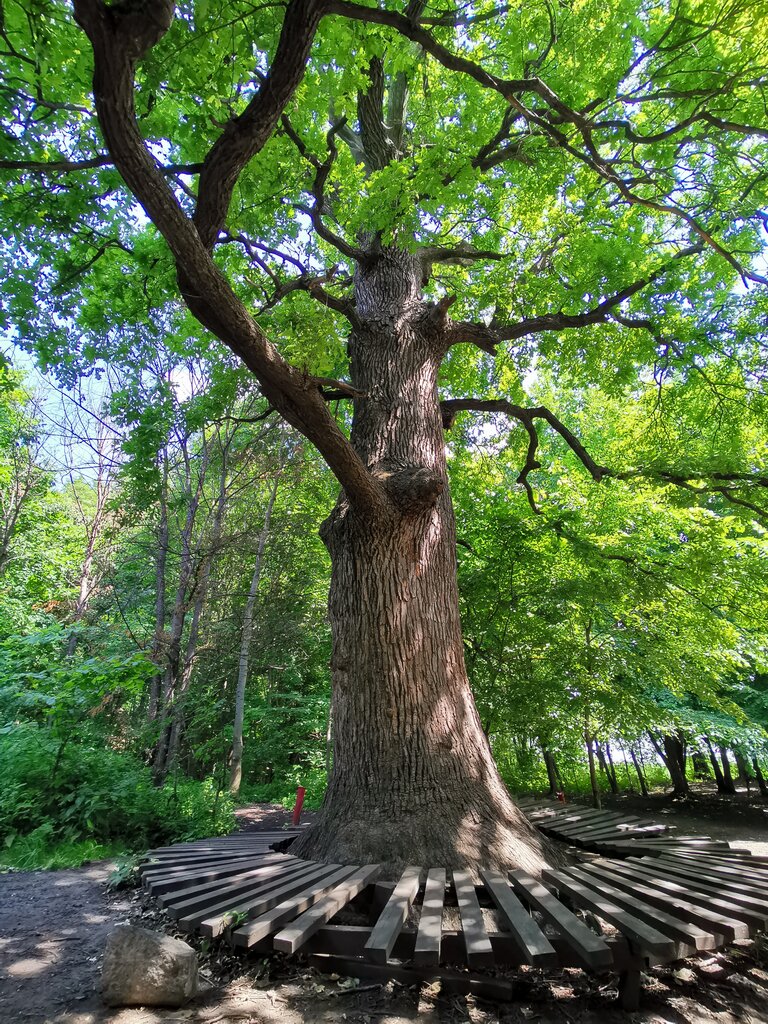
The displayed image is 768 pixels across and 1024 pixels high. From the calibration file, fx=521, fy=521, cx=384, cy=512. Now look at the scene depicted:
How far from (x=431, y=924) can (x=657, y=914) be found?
96 centimetres

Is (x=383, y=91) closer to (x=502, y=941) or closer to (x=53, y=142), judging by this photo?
(x=53, y=142)

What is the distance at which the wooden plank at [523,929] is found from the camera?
6.02ft

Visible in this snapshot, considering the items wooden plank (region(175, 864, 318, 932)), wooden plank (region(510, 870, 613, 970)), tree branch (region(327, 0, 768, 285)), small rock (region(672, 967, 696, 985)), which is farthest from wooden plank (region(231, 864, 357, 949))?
Result: tree branch (region(327, 0, 768, 285))

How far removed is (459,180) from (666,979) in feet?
17.5

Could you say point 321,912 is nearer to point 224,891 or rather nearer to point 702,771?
point 224,891

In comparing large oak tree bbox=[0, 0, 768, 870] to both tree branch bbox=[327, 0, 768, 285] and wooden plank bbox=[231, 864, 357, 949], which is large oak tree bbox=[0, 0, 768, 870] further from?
wooden plank bbox=[231, 864, 357, 949]

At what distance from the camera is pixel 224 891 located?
99.8 inches

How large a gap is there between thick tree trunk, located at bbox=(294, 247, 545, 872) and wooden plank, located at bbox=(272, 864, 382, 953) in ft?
1.09

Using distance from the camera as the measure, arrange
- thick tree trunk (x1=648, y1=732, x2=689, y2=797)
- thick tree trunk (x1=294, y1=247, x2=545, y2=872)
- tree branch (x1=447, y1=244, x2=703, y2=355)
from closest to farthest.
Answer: thick tree trunk (x1=294, y1=247, x2=545, y2=872)
tree branch (x1=447, y1=244, x2=703, y2=355)
thick tree trunk (x1=648, y1=732, x2=689, y2=797)

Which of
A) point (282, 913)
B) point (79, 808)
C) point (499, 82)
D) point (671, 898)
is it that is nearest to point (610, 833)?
point (671, 898)

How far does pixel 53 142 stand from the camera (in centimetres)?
439

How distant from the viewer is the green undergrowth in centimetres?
578

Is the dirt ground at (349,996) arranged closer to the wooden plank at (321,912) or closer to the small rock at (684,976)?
the small rock at (684,976)

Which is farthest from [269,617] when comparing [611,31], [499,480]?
[611,31]
